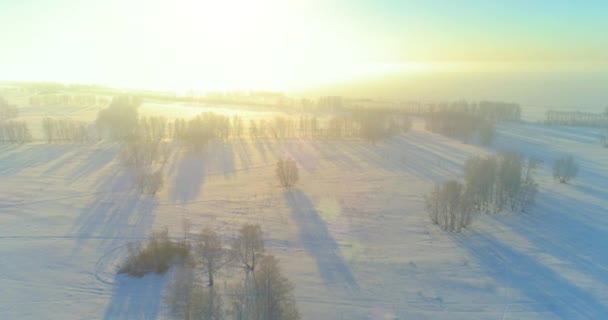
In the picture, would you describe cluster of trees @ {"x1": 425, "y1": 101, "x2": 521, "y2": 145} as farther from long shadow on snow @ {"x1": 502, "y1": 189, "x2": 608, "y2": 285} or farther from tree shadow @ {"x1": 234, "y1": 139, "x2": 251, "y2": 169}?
tree shadow @ {"x1": 234, "y1": 139, "x2": 251, "y2": 169}

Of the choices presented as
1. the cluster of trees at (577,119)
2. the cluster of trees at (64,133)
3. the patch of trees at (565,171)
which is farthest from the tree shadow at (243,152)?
the cluster of trees at (577,119)

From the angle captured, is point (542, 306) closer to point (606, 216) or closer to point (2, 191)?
point (606, 216)

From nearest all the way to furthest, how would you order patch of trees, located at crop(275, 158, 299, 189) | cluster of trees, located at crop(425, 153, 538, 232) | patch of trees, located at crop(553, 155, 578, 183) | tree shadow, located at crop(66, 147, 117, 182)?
cluster of trees, located at crop(425, 153, 538, 232) < patch of trees, located at crop(275, 158, 299, 189) < patch of trees, located at crop(553, 155, 578, 183) < tree shadow, located at crop(66, 147, 117, 182)

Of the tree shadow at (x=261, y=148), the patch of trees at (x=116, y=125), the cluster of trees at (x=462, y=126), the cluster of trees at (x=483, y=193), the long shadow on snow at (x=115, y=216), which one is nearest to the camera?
the long shadow on snow at (x=115, y=216)

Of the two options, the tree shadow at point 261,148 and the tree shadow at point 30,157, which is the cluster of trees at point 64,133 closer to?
the tree shadow at point 30,157

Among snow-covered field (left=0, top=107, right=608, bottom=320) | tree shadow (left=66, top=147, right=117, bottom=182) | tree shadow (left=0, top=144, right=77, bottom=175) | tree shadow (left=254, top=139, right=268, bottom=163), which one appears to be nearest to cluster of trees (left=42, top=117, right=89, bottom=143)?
tree shadow (left=0, top=144, right=77, bottom=175)

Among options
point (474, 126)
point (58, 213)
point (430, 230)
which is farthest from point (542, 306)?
point (474, 126)

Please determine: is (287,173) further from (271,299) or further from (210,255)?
(271,299)
